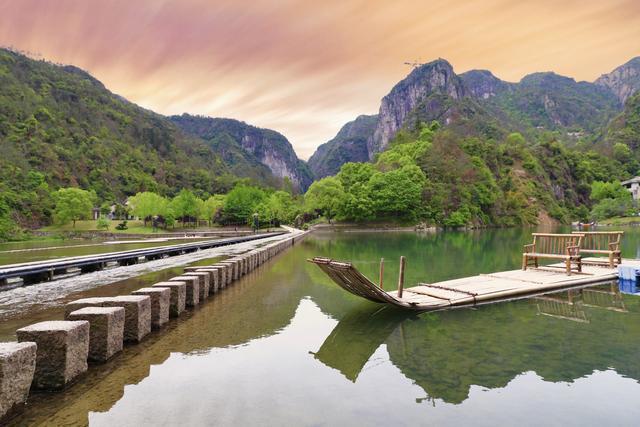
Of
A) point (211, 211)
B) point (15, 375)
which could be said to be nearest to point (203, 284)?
point (15, 375)

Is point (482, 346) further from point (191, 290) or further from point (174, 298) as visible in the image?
point (191, 290)

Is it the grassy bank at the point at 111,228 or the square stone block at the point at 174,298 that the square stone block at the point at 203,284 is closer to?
the square stone block at the point at 174,298

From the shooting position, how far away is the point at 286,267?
78.6ft

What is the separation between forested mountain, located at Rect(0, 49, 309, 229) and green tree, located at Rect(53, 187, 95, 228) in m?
3.79

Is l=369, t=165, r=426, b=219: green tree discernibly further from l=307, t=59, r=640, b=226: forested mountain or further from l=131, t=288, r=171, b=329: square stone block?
l=131, t=288, r=171, b=329: square stone block

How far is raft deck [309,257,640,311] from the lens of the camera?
11.3 meters

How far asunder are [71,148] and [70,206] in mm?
58292

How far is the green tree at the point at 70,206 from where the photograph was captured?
8369cm

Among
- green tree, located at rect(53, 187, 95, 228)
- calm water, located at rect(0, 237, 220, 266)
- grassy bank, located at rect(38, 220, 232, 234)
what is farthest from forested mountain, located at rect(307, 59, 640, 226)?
calm water, located at rect(0, 237, 220, 266)

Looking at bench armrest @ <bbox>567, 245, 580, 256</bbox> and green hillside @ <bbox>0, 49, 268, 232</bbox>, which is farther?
green hillside @ <bbox>0, 49, 268, 232</bbox>

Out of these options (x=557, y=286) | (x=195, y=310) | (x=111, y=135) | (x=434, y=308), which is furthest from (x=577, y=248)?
(x=111, y=135)

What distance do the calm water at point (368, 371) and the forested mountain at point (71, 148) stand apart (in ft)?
229

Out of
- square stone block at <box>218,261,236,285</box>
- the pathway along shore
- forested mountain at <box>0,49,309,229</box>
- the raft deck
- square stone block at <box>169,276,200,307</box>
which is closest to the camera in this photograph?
the pathway along shore

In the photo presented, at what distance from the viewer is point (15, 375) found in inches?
210
